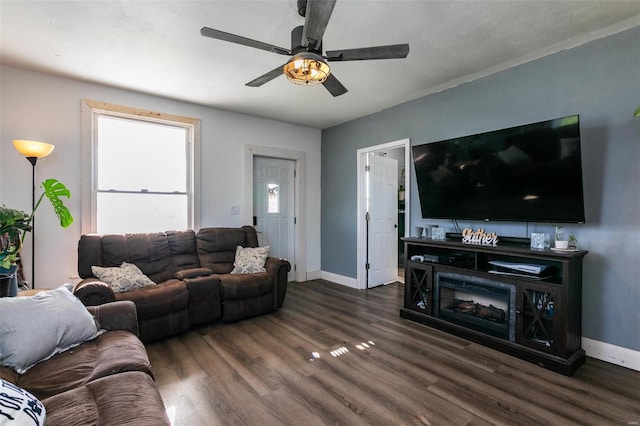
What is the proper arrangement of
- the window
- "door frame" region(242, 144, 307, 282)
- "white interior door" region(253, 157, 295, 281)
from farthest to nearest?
"door frame" region(242, 144, 307, 282), "white interior door" region(253, 157, 295, 281), the window

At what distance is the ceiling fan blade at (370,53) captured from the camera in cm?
186

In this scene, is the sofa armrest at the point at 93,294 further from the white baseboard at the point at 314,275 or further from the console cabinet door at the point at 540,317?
the console cabinet door at the point at 540,317

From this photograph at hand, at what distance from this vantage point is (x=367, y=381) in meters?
2.15

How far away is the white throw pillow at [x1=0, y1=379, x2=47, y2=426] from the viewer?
0.92m

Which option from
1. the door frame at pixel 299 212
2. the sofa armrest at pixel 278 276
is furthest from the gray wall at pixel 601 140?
the door frame at pixel 299 212

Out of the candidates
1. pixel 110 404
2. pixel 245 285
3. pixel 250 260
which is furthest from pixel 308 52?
pixel 250 260

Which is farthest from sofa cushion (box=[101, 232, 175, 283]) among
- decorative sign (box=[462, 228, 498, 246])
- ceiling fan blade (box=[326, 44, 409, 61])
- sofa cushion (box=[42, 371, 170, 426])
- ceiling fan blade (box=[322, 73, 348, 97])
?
decorative sign (box=[462, 228, 498, 246])

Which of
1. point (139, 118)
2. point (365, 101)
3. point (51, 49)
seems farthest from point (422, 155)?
point (51, 49)

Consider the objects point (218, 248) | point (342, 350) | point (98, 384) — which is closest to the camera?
point (98, 384)

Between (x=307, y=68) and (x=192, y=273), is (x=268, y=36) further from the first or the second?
(x=192, y=273)

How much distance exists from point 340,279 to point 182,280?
256 cm

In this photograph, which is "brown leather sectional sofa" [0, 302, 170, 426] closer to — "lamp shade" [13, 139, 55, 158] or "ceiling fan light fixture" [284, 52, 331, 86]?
"ceiling fan light fixture" [284, 52, 331, 86]

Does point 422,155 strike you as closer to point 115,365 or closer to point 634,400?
point 634,400

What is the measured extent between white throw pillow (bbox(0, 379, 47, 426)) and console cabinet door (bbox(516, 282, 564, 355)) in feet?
10.0
